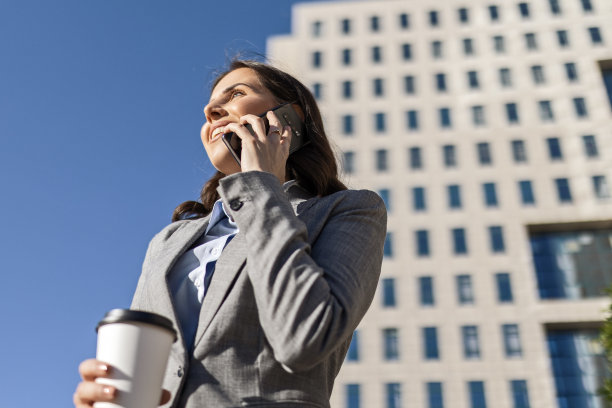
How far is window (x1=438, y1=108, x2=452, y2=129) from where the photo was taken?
132ft

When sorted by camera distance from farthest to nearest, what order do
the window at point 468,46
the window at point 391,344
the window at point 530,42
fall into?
the window at point 468,46 → the window at point 530,42 → the window at point 391,344

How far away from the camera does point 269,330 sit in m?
1.48

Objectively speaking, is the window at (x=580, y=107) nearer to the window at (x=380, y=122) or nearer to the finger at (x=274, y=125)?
the window at (x=380, y=122)

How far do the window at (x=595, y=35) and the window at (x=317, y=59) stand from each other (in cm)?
1810

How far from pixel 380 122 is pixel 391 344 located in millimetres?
14919

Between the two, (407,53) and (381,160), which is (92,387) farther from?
(407,53)

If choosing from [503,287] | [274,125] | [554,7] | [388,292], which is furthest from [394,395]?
[274,125]

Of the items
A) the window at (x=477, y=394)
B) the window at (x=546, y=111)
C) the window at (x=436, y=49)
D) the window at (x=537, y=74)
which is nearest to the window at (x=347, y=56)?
the window at (x=436, y=49)

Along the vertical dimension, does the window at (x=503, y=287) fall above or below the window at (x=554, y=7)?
below

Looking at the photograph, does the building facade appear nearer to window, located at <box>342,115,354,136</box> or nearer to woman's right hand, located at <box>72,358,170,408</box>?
window, located at <box>342,115,354,136</box>

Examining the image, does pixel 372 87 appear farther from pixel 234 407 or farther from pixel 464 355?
pixel 234 407

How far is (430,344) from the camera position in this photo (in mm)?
34094

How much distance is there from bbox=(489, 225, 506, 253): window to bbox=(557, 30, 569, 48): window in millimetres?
13936

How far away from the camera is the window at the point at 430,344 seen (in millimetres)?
33812
